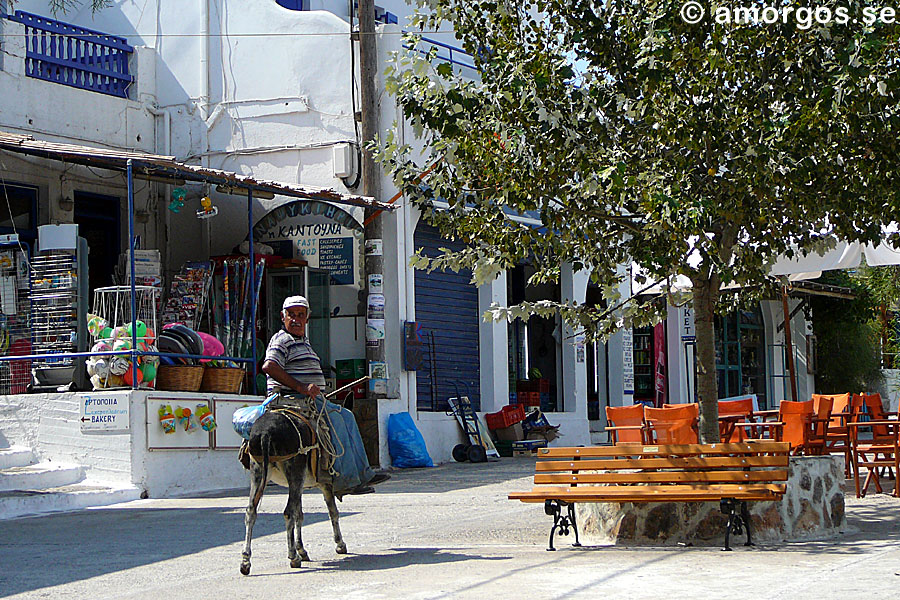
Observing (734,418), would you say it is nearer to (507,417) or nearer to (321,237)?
(507,417)

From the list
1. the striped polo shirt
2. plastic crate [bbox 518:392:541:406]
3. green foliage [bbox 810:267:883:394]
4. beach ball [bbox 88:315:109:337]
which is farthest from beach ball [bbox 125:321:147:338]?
green foliage [bbox 810:267:883:394]

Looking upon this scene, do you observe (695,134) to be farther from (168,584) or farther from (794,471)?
(168,584)

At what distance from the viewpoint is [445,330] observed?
18812 mm

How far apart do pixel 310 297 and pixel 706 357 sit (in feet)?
29.7

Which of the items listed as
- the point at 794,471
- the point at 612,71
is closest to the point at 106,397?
the point at 612,71

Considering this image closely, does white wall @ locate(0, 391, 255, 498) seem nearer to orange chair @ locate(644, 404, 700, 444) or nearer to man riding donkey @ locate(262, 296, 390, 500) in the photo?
orange chair @ locate(644, 404, 700, 444)

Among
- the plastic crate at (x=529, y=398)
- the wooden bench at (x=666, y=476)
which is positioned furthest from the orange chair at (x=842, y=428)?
the plastic crate at (x=529, y=398)

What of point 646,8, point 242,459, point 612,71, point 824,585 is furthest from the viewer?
point 612,71

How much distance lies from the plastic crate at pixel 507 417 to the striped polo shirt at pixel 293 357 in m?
11.0

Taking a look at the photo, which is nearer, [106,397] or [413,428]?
[106,397]

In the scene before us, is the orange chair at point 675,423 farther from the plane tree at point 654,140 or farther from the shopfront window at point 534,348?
the shopfront window at point 534,348

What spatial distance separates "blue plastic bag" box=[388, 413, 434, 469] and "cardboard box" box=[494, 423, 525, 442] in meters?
2.26

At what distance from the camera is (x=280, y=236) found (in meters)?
18.1

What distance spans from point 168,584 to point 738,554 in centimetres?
365
